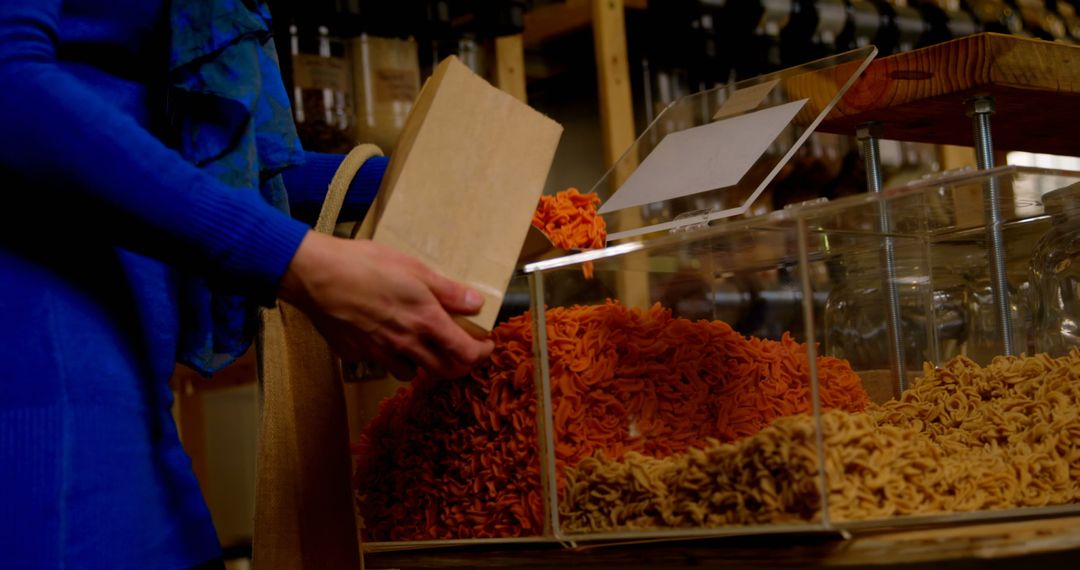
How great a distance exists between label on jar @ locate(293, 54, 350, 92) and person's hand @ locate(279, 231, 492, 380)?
4.24 ft

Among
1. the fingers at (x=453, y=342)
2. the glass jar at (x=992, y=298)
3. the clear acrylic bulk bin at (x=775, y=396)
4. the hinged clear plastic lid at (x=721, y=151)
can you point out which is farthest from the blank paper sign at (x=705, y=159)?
the fingers at (x=453, y=342)

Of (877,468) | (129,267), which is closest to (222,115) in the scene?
Result: (129,267)

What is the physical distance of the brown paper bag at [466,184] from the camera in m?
0.78

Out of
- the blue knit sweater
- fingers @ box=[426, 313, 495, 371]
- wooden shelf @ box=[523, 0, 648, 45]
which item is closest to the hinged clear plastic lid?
fingers @ box=[426, 313, 495, 371]

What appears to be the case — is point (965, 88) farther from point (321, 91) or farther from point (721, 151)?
point (321, 91)

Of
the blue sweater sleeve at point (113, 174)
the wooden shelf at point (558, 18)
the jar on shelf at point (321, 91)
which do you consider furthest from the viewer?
the wooden shelf at point (558, 18)

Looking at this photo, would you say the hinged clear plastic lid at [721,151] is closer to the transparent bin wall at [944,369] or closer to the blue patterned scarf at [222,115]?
the transparent bin wall at [944,369]

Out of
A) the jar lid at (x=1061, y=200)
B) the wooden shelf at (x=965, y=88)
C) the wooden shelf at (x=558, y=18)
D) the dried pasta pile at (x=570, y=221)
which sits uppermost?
the wooden shelf at (x=558, y=18)

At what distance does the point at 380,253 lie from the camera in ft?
2.39

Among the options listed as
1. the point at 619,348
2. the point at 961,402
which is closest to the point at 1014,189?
the point at 961,402

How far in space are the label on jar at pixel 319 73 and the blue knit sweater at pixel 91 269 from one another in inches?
46.8

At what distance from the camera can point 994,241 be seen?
41.6 inches

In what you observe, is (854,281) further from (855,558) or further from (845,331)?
(855,558)

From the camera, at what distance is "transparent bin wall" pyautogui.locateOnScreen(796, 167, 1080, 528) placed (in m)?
0.73
